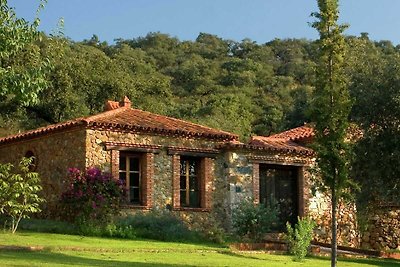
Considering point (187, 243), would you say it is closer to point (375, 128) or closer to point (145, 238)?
point (145, 238)

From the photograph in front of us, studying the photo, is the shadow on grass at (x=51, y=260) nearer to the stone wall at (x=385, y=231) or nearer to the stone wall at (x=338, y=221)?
the stone wall at (x=338, y=221)

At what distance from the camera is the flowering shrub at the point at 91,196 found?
2106cm

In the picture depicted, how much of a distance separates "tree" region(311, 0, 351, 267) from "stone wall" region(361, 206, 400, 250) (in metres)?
10.5

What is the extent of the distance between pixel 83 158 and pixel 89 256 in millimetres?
7377

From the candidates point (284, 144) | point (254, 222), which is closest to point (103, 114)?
point (254, 222)

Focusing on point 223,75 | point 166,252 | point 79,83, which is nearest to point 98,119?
point 166,252

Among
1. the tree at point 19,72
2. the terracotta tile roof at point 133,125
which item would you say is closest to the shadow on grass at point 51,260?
the tree at point 19,72

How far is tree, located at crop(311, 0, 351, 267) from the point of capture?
641 inches

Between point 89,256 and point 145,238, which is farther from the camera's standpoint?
point 145,238

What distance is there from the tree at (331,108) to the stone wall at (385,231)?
34.3 feet

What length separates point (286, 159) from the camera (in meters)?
25.6

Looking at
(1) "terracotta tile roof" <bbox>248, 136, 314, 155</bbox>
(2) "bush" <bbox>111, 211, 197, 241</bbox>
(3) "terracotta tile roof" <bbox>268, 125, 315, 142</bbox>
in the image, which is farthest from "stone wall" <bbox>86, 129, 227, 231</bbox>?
(3) "terracotta tile roof" <bbox>268, 125, 315, 142</bbox>

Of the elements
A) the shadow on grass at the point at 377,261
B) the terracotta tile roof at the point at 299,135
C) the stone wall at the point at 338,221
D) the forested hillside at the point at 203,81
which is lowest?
the shadow on grass at the point at 377,261

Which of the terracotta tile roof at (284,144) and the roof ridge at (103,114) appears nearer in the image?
the roof ridge at (103,114)
